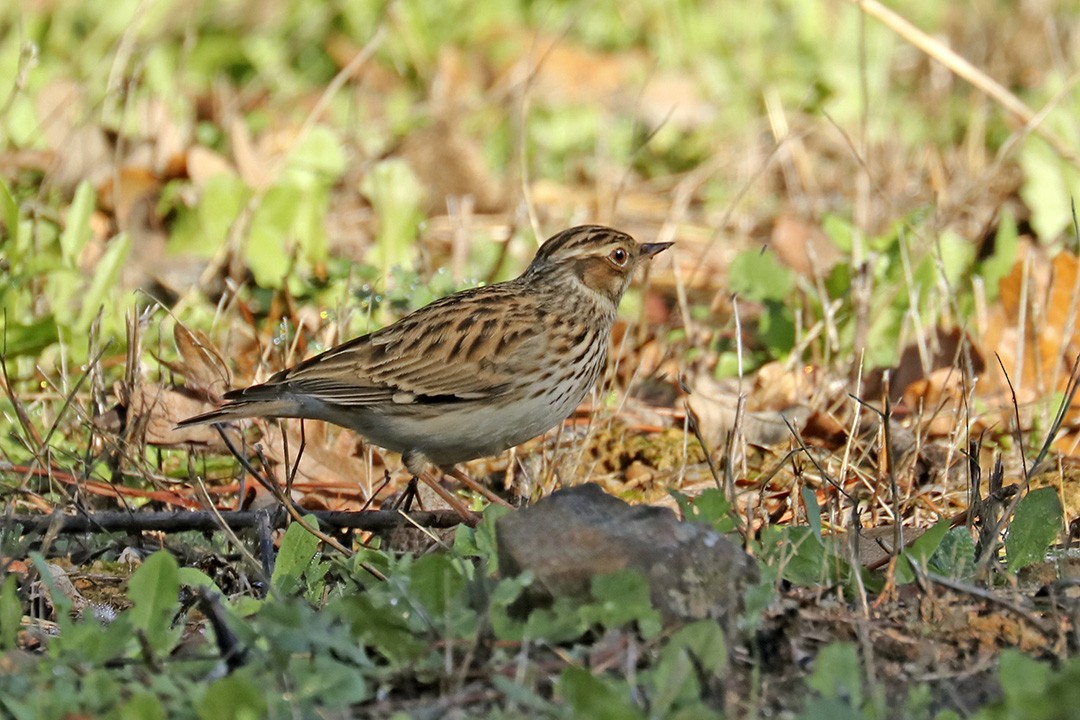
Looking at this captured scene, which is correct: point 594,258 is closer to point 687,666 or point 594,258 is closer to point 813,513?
point 813,513

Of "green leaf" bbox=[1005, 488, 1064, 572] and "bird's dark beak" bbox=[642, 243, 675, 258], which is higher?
"bird's dark beak" bbox=[642, 243, 675, 258]

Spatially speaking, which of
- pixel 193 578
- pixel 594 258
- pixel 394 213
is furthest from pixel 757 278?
pixel 193 578

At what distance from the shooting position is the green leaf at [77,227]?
8.13 meters

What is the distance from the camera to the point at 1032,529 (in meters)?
4.72

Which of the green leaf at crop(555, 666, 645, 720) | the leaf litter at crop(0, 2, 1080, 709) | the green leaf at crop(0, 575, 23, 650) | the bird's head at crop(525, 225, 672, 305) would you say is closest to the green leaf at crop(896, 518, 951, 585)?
the leaf litter at crop(0, 2, 1080, 709)

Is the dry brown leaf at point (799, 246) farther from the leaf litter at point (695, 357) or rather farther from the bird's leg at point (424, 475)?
the bird's leg at point (424, 475)

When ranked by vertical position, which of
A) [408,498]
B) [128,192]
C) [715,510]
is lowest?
[408,498]

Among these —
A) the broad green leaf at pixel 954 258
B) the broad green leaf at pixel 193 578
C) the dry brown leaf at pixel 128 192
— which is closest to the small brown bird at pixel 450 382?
the broad green leaf at pixel 193 578

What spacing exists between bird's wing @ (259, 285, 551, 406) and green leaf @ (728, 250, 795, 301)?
1965mm

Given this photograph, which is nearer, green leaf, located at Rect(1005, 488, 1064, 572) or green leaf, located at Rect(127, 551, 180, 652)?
green leaf, located at Rect(127, 551, 180, 652)

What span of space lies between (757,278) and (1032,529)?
3.58 meters

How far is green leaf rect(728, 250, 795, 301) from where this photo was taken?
812cm

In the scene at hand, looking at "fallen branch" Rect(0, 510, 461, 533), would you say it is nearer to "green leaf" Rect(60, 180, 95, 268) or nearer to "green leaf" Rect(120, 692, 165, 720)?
"green leaf" Rect(120, 692, 165, 720)

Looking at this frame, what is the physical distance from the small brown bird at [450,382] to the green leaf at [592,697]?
2.45 metres
